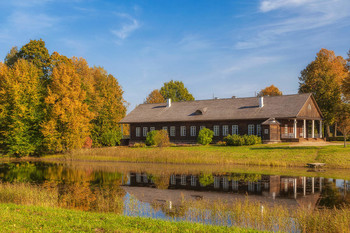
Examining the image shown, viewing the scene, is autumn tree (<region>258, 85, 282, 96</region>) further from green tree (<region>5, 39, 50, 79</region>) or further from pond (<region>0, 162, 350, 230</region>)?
pond (<region>0, 162, 350, 230</region>)

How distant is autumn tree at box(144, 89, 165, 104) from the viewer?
3214 inches

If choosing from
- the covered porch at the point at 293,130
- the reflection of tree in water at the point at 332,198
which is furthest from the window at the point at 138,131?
the reflection of tree in water at the point at 332,198

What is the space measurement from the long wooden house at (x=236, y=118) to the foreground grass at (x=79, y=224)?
33.1 meters

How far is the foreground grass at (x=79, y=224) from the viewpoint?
955 cm

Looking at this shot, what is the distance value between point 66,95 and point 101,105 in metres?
13.7

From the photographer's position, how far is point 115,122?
56.9 metres

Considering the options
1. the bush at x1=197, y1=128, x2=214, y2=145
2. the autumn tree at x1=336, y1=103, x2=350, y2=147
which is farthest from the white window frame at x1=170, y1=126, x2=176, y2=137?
the autumn tree at x1=336, y1=103, x2=350, y2=147

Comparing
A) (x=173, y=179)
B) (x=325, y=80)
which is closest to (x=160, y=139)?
(x=173, y=179)

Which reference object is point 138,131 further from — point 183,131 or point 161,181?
point 161,181

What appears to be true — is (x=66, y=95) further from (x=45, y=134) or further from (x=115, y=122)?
(x=115, y=122)

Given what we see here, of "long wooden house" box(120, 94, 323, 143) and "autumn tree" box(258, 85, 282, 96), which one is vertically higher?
"autumn tree" box(258, 85, 282, 96)

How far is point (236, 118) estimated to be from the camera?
1747 inches

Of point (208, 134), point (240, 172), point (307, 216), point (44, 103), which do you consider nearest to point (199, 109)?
point (208, 134)

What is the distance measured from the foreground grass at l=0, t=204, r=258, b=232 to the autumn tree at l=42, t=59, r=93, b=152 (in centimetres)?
2805
